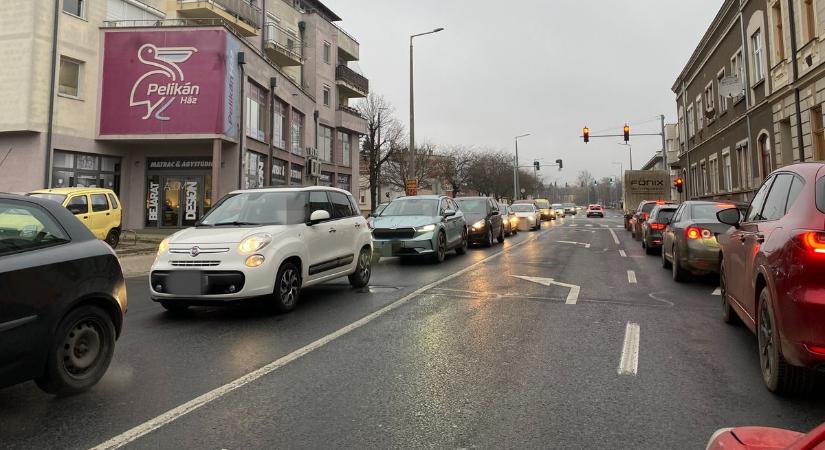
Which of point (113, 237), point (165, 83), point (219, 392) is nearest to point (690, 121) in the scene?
point (165, 83)

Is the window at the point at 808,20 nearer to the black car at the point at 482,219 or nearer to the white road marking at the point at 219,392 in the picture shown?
the black car at the point at 482,219

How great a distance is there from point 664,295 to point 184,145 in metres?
21.6

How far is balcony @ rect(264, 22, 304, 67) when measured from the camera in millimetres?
29755

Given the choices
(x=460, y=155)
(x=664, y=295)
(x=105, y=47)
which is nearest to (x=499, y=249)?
(x=664, y=295)

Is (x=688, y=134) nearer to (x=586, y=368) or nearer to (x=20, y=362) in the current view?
(x=586, y=368)

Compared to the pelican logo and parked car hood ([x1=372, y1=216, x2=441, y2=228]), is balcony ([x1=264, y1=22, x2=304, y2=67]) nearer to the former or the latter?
the pelican logo

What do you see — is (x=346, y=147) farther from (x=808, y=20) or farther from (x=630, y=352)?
(x=630, y=352)

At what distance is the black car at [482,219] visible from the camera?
17.2m

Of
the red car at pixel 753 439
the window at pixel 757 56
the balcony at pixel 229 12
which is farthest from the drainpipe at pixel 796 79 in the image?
the balcony at pixel 229 12

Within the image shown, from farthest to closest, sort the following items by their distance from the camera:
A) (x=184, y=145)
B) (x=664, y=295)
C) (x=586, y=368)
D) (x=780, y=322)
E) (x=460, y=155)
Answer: (x=460, y=155) < (x=184, y=145) < (x=664, y=295) < (x=586, y=368) < (x=780, y=322)

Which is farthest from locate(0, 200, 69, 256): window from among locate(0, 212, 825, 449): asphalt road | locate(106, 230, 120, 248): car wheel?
locate(106, 230, 120, 248): car wheel

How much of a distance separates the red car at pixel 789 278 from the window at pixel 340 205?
557cm

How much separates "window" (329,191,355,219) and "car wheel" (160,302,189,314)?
8.49 feet

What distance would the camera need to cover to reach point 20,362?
3.34m
